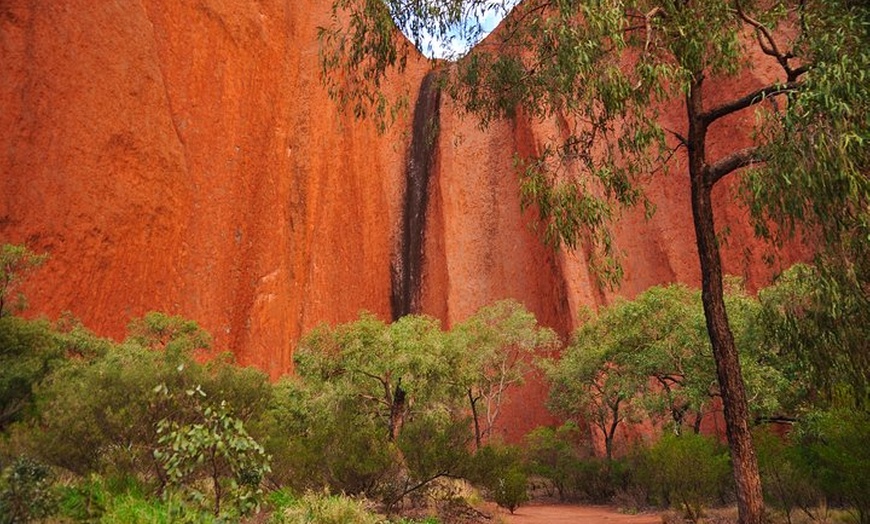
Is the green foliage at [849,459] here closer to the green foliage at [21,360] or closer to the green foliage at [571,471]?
the green foliage at [571,471]

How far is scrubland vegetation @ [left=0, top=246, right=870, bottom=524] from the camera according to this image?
6.61m

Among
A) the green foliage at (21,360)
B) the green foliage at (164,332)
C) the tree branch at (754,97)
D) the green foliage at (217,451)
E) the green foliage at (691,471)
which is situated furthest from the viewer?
the green foliage at (164,332)

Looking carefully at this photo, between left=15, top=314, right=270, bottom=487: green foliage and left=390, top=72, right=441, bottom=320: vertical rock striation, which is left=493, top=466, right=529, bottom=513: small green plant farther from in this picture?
left=390, top=72, right=441, bottom=320: vertical rock striation

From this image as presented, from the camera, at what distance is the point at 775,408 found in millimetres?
14969

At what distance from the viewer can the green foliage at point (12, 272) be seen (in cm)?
1805

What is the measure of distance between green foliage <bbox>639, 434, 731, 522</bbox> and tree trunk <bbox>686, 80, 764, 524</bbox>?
16.2 feet

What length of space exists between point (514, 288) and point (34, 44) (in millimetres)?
26618

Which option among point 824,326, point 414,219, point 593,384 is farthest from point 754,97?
point 414,219

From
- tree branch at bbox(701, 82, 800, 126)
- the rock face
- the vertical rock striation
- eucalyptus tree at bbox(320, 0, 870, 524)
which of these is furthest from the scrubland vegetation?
the vertical rock striation

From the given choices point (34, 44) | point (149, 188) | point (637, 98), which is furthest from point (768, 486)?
point (34, 44)

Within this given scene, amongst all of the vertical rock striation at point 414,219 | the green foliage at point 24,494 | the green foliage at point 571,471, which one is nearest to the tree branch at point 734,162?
the green foliage at point 24,494

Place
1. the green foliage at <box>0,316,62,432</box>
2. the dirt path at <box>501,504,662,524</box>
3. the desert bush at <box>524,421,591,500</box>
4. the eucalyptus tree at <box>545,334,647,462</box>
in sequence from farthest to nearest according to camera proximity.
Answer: the desert bush at <box>524,421,591,500</box>
the eucalyptus tree at <box>545,334,647,462</box>
the green foliage at <box>0,316,62,432</box>
the dirt path at <box>501,504,662,524</box>

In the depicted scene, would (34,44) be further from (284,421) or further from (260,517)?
(260,517)

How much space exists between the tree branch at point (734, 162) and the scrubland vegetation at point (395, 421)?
166cm
